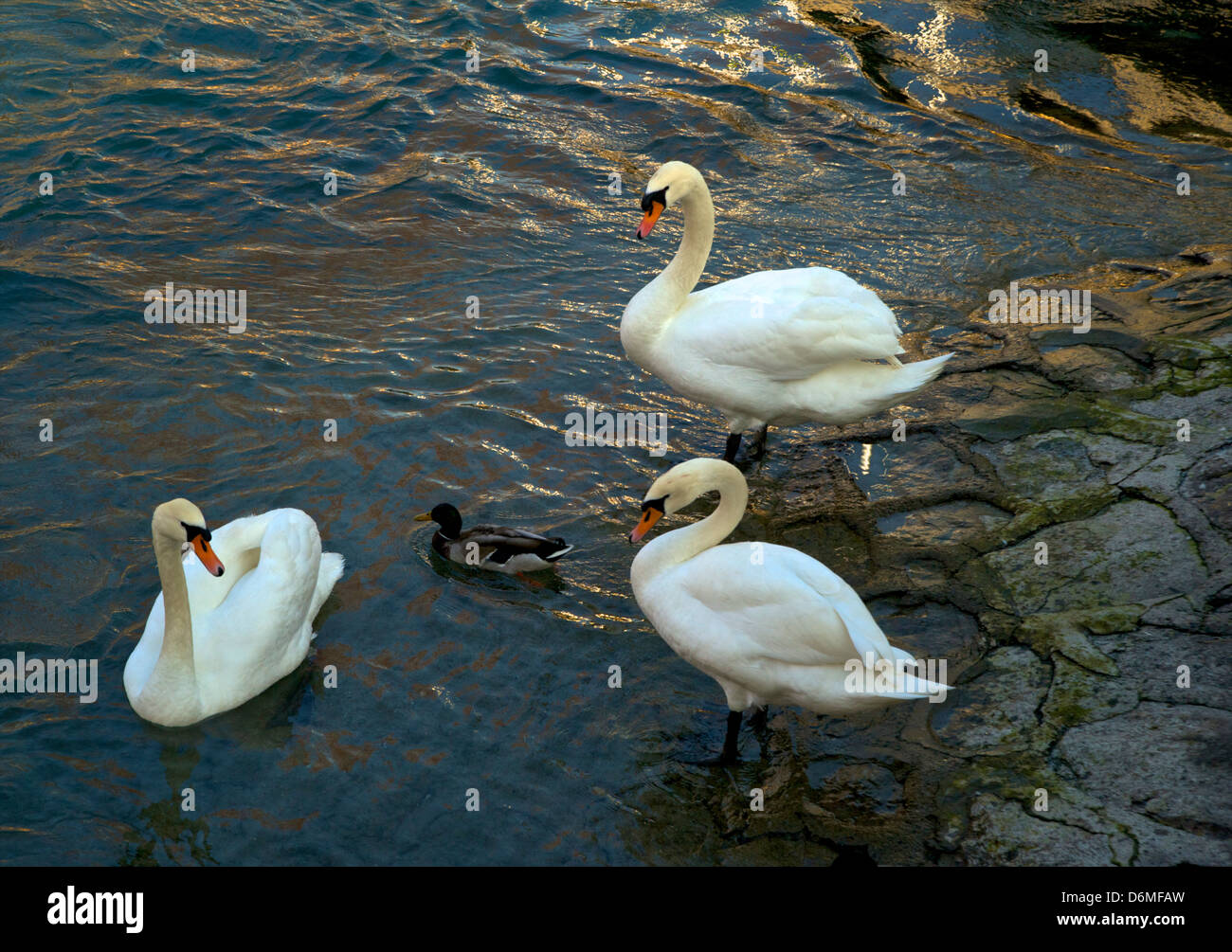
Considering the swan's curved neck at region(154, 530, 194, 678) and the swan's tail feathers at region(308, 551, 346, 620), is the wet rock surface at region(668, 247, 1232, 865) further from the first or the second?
the swan's curved neck at region(154, 530, 194, 678)

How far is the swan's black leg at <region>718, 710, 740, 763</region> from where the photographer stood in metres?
4.78

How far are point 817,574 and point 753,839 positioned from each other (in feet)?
3.74

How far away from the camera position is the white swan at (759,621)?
4.45 metres

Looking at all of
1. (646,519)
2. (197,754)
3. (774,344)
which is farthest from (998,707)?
(197,754)

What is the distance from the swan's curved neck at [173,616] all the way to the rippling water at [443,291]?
359 mm

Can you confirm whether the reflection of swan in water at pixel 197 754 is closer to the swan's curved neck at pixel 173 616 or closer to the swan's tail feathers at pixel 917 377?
the swan's curved neck at pixel 173 616

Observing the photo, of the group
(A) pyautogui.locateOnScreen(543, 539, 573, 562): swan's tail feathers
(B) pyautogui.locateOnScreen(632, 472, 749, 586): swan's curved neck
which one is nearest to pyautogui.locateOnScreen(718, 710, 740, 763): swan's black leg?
(B) pyautogui.locateOnScreen(632, 472, 749, 586): swan's curved neck

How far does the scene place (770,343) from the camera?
6.12m

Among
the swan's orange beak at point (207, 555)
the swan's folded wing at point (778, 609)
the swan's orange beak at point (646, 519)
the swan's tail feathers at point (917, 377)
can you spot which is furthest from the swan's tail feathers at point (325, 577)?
the swan's tail feathers at point (917, 377)

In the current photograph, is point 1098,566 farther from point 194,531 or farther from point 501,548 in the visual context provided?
point 194,531

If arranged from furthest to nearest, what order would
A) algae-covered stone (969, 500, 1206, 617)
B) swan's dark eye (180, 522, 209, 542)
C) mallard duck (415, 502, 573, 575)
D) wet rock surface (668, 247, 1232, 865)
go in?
mallard duck (415, 502, 573, 575) < algae-covered stone (969, 500, 1206, 617) < swan's dark eye (180, 522, 209, 542) < wet rock surface (668, 247, 1232, 865)

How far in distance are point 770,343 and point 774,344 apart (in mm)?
28

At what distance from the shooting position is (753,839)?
442 cm
